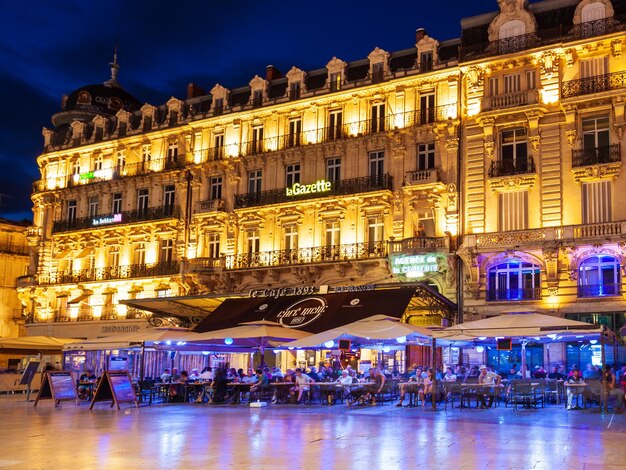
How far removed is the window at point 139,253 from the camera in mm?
39000

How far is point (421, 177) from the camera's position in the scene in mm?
30797

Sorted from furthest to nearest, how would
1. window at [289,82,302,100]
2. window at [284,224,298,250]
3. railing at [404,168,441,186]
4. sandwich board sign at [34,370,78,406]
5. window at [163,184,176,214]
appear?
window at [163,184,176,214], window at [289,82,302,100], window at [284,224,298,250], railing at [404,168,441,186], sandwich board sign at [34,370,78,406]

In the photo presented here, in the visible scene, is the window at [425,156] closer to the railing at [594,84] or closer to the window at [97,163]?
the railing at [594,84]

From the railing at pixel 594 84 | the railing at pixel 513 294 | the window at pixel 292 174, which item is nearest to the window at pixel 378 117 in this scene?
the window at pixel 292 174

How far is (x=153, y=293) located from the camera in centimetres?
3831

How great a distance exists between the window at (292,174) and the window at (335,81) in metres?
3.70

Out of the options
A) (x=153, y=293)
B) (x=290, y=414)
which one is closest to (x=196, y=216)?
(x=153, y=293)

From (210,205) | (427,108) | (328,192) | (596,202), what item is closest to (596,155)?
(596,202)

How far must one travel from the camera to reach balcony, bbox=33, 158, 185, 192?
38906mm

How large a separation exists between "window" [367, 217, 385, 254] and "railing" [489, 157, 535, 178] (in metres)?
4.96

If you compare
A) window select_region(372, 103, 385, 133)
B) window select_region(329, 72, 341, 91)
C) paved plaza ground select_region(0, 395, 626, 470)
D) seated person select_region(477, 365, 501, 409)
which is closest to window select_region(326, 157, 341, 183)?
window select_region(372, 103, 385, 133)

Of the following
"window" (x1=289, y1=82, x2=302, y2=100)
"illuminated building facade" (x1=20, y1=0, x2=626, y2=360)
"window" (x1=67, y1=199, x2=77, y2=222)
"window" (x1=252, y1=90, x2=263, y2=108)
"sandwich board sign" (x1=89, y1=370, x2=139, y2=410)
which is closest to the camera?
"sandwich board sign" (x1=89, y1=370, x2=139, y2=410)

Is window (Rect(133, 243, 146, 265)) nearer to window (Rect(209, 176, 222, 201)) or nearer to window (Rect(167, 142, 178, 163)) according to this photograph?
window (Rect(167, 142, 178, 163))

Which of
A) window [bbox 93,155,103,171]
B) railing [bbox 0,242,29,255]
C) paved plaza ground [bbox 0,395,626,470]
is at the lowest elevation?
paved plaza ground [bbox 0,395,626,470]
